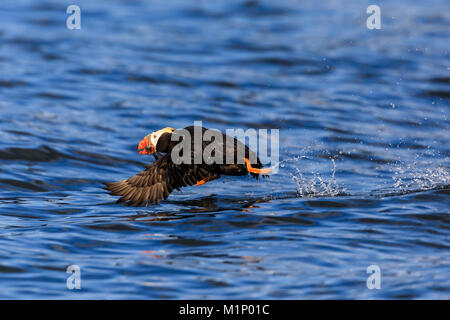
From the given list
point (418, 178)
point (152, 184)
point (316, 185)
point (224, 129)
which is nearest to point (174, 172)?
point (152, 184)

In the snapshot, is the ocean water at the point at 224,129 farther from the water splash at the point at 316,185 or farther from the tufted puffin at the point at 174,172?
the tufted puffin at the point at 174,172

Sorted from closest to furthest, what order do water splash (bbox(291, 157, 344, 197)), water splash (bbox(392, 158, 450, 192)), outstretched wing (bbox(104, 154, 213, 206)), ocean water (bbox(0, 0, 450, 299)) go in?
ocean water (bbox(0, 0, 450, 299)) → outstretched wing (bbox(104, 154, 213, 206)) → water splash (bbox(291, 157, 344, 197)) → water splash (bbox(392, 158, 450, 192))

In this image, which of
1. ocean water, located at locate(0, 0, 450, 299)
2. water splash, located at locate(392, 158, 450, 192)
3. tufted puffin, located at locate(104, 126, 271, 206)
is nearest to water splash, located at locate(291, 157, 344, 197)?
ocean water, located at locate(0, 0, 450, 299)

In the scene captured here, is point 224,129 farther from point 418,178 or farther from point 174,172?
point 174,172

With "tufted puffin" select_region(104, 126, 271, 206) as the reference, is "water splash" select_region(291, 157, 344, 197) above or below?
below

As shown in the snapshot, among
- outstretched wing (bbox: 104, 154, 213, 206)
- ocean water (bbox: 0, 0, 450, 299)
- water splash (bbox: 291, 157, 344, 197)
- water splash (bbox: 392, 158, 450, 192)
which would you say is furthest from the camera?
water splash (bbox: 392, 158, 450, 192)

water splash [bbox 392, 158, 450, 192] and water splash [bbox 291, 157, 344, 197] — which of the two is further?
water splash [bbox 392, 158, 450, 192]

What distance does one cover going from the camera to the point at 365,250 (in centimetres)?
691

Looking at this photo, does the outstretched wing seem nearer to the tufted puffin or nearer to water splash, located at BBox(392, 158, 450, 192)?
the tufted puffin

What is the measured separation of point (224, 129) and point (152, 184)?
4.90m

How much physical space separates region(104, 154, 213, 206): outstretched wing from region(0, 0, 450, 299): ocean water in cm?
22

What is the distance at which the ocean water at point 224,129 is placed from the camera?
255 inches

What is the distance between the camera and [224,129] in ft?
41.6

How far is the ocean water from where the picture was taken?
6480 mm
